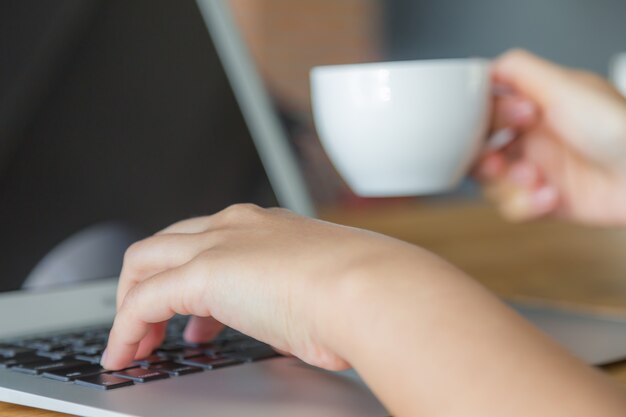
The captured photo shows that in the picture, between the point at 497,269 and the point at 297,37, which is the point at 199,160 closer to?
the point at 497,269

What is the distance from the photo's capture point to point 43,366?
536mm

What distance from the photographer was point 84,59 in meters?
0.84

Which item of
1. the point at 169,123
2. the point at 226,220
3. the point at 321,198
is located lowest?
the point at 226,220

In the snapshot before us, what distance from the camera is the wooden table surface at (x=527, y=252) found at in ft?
3.43

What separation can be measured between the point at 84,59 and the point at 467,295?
1.77 feet

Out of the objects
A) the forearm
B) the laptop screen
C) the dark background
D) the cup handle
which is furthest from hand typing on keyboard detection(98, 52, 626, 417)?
the dark background

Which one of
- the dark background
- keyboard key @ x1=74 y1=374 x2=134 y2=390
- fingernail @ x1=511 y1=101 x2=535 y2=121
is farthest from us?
the dark background

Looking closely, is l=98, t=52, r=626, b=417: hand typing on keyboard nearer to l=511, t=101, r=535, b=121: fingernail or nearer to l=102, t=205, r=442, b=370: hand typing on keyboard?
l=102, t=205, r=442, b=370: hand typing on keyboard

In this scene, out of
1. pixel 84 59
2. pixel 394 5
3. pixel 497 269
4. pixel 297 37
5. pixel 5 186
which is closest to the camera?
pixel 5 186

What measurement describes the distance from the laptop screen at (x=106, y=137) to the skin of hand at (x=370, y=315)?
0.26 metres

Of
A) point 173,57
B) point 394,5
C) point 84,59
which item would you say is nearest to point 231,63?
point 173,57

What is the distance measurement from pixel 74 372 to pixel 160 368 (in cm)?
5

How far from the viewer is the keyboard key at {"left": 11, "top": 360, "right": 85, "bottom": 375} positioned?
20.7 inches

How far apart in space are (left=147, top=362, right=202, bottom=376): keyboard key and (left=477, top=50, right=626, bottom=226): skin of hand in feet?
1.58
